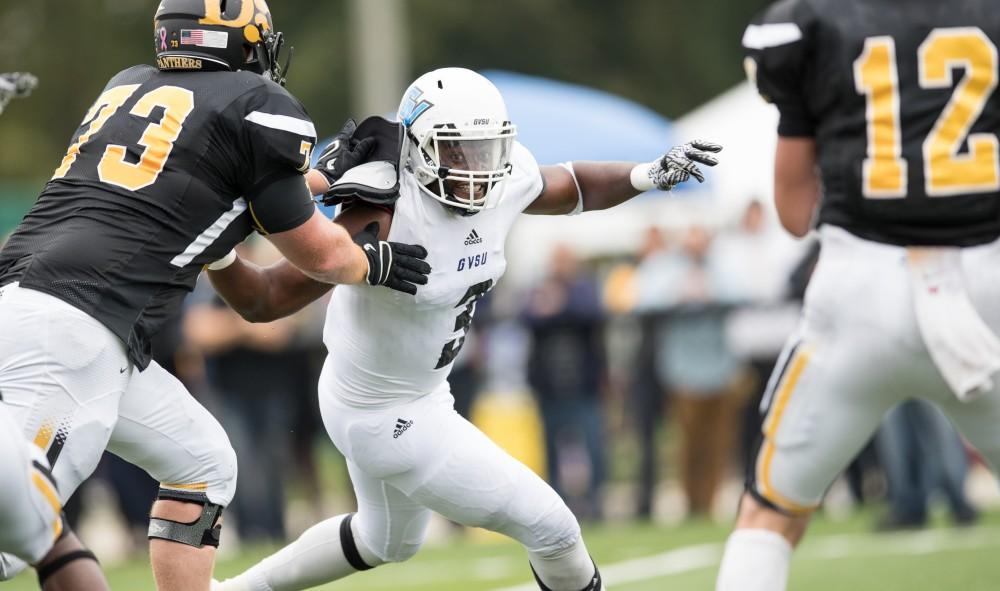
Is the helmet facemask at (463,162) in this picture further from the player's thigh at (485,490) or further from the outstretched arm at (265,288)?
the player's thigh at (485,490)

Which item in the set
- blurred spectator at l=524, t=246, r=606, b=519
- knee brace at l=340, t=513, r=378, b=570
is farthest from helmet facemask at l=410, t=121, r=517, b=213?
blurred spectator at l=524, t=246, r=606, b=519

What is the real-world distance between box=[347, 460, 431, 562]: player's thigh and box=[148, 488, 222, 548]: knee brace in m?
0.52

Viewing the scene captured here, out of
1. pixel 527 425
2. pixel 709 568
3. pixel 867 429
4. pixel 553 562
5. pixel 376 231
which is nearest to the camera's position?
pixel 867 429

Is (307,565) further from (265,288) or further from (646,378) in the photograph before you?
(646,378)

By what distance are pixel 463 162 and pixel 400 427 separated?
0.87 m

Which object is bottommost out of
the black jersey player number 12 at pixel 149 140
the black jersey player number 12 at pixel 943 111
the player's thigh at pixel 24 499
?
the player's thigh at pixel 24 499

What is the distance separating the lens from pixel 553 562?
193 inches

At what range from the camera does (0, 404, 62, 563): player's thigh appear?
3783 millimetres

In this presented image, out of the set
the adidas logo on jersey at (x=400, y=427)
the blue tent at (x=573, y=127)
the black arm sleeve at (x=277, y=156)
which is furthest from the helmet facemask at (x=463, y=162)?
the blue tent at (x=573, y=127)

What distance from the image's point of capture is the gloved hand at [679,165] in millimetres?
4934

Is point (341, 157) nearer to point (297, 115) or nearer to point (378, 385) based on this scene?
point (297, 115)

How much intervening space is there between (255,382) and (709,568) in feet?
12.2

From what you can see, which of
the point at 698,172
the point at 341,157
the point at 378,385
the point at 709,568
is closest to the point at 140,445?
the point at 378,385

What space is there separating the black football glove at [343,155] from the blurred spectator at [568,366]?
6237 mm
